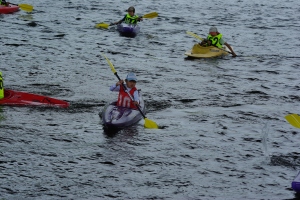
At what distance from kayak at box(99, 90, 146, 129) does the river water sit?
19 cm

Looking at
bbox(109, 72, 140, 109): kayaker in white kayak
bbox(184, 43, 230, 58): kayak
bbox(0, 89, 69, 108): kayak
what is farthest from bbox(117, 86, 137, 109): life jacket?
bbox(184, 43, 230, 58): kayak

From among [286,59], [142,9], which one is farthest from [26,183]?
[142,9]

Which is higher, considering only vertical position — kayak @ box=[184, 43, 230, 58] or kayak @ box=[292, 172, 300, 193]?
kayak @ box=[184, 43, 230, 58]

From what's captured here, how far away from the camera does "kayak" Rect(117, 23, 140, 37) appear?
836 inches

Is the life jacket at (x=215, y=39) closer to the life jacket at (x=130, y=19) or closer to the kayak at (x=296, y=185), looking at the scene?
the life jacket at (x=130, y=19)

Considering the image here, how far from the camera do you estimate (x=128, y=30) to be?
21234 millimetres

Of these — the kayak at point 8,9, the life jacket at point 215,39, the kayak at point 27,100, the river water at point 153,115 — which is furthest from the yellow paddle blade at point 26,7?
the kayak at point 27,100

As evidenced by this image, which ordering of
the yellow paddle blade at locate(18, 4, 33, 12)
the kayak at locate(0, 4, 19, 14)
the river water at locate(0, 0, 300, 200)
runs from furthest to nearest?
1. the kayak at locate(0, 4, 19, 14)
2. the yellow paddle blade at locate(18, 4, 33, 12)
3. the river water at locate(0, 0, 300, 200)

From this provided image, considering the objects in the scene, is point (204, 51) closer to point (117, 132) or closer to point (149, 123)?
point (149, 123)

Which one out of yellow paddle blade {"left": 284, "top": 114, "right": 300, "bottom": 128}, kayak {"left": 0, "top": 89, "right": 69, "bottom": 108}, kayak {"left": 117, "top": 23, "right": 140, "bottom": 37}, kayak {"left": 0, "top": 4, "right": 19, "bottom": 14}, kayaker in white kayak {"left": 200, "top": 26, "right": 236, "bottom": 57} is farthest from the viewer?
kayak {"left": 0, "top": 4, "right": 19, "bottom": 14}

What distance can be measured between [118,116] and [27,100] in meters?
2.38

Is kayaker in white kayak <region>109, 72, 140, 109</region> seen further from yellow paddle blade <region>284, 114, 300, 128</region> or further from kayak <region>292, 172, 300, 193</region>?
kayak <region>292, 172, 300, 193</region>

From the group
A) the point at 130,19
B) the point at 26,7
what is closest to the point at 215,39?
the point at 130,19

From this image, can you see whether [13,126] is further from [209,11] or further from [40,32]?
[209,11]
